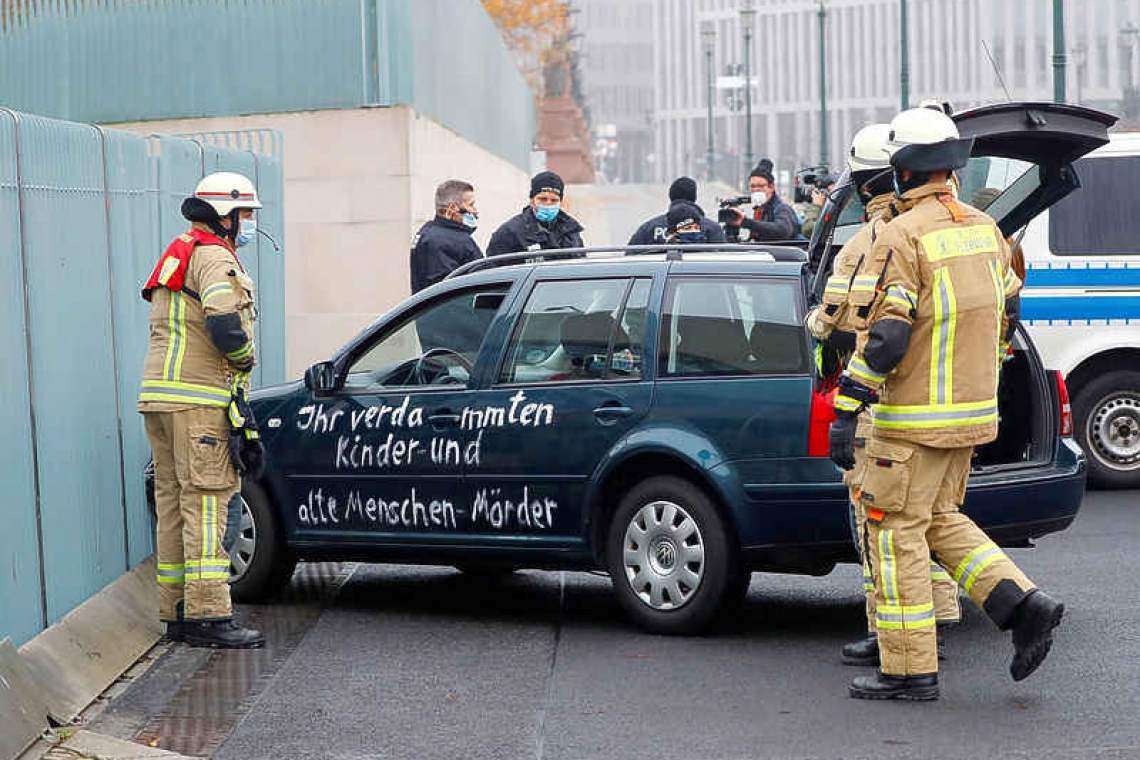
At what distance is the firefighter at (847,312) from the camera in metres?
6.61

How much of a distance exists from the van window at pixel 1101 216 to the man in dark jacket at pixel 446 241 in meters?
3.70

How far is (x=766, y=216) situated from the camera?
15.6 m

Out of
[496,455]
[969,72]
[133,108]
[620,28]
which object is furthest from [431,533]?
[620,28]

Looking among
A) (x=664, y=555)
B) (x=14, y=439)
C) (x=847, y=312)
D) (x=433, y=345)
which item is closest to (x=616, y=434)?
(x=664, y=555)

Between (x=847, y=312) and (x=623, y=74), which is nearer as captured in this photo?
(x=847, y=312)

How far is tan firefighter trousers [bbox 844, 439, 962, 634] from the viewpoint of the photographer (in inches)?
263

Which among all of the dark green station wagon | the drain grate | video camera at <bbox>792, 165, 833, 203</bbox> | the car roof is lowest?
the drain grate

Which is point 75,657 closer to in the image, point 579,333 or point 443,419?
point 443,419

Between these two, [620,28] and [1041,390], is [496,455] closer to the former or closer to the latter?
[1041,390]

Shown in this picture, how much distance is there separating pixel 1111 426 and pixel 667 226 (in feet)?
10.6

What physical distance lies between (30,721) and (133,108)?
12490 mm

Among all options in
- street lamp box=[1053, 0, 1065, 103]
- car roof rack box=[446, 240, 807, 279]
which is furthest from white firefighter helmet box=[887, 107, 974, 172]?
street lamp box=[1053, 0, 1065, 103]

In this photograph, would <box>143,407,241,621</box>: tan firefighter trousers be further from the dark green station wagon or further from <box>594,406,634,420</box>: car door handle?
<box>594,406,634,420</box>: car door handle

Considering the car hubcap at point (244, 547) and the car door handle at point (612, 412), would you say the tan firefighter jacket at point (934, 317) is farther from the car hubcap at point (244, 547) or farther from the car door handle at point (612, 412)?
the car hubcap at point (244, 547)
